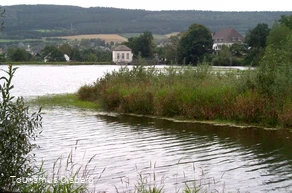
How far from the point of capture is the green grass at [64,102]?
1008 inches

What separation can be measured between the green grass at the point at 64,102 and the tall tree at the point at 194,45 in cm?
6093

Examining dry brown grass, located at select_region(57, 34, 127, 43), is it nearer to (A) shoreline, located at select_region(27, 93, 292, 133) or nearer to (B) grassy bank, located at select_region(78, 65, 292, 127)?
(A) shoreline, located at select_region(27, 93, 292, 133)

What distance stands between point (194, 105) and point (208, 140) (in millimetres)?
4571

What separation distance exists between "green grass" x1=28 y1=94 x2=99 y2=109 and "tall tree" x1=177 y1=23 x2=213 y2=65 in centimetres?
6093

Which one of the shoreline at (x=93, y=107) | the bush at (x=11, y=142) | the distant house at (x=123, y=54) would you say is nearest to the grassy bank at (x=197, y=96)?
the shoreline at (x=93, y=107)

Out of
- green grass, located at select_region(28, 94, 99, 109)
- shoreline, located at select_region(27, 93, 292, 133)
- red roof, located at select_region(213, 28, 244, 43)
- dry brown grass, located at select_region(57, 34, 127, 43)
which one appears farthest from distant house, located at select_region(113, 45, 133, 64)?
shoreline, located at select_region(27, 93, 292, 133)

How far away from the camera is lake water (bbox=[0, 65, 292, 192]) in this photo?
1058cm

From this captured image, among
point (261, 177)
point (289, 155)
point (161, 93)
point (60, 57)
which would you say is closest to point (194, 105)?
point (161, 93)

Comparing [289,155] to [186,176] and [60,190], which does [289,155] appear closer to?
[186,176]

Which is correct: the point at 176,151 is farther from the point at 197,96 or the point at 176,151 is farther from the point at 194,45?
the point at 194,45

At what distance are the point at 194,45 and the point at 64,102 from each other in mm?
65047

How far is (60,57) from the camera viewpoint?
442 feet

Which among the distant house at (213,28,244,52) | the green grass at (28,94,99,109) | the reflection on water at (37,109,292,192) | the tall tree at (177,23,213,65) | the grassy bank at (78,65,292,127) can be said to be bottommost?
the green grass at (28,94,99,109)

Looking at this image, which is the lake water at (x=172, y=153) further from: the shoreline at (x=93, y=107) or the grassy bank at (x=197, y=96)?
the grassy bank at (x=197, y=96)
